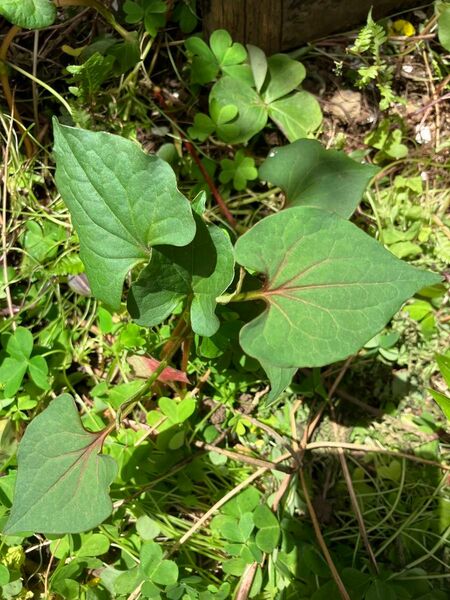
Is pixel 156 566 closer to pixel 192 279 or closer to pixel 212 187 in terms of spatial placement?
pixel 192 279

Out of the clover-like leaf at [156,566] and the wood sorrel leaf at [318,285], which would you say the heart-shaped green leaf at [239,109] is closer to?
the wood sorrel leaf at [318,285]

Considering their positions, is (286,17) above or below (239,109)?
above

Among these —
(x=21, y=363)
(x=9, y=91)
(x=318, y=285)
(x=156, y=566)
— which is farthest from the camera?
(x=9, y=91)

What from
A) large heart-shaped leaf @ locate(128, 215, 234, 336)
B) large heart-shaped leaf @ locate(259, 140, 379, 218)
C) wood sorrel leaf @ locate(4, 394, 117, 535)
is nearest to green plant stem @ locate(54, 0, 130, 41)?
large heart-shaped leaf @ locate(259, 140, 379, 218)

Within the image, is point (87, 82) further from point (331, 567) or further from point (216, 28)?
point (331, 567)

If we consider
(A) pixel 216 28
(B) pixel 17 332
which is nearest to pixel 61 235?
(B) pixel 17 332

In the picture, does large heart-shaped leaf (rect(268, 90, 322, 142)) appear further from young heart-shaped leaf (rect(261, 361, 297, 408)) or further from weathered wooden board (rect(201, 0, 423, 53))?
young heart-shaped leaf (rect(261, 361, 297, 408))

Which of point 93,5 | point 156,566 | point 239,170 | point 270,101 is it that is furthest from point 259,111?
point 156,566
